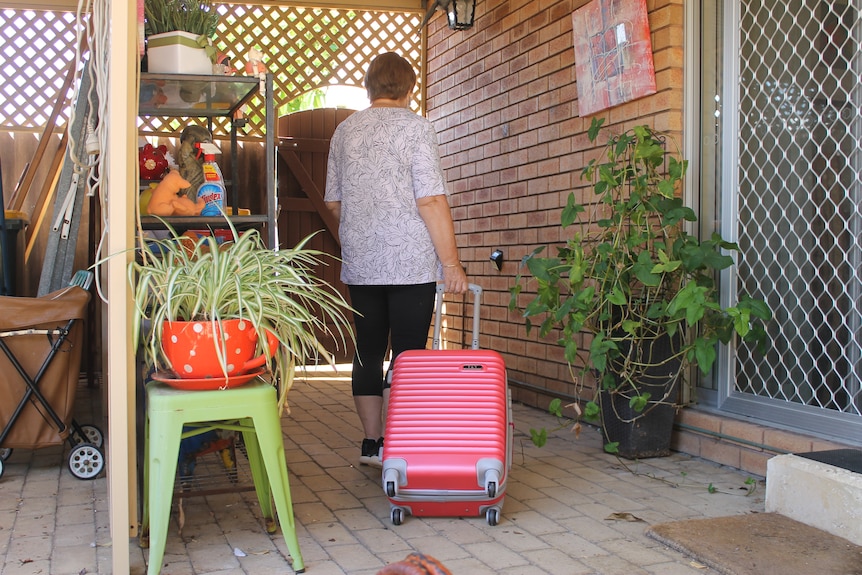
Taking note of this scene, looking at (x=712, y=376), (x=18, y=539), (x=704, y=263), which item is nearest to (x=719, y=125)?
(x=704, y=263)

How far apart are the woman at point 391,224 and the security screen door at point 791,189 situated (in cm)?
123

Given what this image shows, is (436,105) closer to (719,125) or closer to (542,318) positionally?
(542,318)

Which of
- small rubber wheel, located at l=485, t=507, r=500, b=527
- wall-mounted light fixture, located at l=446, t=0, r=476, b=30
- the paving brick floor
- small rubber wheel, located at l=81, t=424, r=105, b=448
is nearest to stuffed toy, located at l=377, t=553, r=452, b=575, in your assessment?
the paving brick floor

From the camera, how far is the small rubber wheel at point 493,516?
2.65 metres

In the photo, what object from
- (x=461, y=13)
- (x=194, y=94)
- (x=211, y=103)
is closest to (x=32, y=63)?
(x=461, y=13)

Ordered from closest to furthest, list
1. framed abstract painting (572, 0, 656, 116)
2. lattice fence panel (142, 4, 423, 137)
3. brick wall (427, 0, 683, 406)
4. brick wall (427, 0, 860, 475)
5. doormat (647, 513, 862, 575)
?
doormat (647, 513, 862, 575) < brick wall (427, 0, 860, 475) < framed abstract painting (572, 0, 656, 116) < brick wall (427, 0, 683, 406) < lattice fence panel (142, 4, 423, 137)

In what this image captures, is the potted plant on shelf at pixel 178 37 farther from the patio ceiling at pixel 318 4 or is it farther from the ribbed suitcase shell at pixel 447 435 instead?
the patio ceiling at pixel 318 4

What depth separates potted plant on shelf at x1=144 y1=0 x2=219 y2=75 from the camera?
2852 mm

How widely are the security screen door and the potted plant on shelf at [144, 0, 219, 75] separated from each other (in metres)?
2.05

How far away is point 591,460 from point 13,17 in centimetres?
507

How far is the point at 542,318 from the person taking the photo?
4.69 m

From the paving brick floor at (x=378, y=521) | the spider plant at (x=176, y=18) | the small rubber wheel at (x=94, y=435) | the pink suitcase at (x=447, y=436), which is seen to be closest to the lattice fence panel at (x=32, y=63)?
the paving brick floor at (x=378, y=521)

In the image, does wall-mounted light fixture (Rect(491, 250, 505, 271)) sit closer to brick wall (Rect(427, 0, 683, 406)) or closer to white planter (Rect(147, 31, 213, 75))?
brick wall (Rect(427, 0, 683, 406))

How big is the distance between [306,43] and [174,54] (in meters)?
3.83
